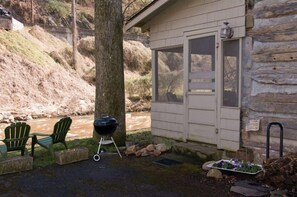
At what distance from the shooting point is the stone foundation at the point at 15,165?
5.19 m

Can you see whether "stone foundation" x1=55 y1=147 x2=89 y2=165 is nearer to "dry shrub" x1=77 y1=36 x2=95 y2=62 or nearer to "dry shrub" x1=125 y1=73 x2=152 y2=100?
"dry shrub" x1=125 y1=73 x2=152 y2=100

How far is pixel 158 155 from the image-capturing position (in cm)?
A: 636

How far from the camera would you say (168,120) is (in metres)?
7.04

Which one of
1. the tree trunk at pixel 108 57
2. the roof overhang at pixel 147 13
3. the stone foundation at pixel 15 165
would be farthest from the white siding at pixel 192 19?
the stone foundation at pixel 15 165

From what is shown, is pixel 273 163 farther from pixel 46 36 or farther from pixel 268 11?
pixel 46 36

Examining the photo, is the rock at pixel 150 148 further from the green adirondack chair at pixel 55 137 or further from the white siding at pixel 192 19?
the white siding at pixel 192 19

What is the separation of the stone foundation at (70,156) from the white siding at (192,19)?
114 inches

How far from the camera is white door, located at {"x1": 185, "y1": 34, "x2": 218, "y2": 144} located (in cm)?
594

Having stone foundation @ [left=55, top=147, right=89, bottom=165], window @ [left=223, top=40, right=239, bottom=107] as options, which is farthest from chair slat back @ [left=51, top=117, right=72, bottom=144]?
window @ [left=223, top=40, right=239, bottom=107]

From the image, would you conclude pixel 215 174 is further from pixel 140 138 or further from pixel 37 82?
pixel 37 82

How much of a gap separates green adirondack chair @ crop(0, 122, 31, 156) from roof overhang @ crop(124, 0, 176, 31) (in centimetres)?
330

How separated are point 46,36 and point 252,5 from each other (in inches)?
918

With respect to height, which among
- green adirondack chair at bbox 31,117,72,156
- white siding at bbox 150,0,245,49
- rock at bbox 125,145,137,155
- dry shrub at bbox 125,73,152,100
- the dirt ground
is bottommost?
the dirt ground

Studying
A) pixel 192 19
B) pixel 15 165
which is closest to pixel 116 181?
pixel 15 165
